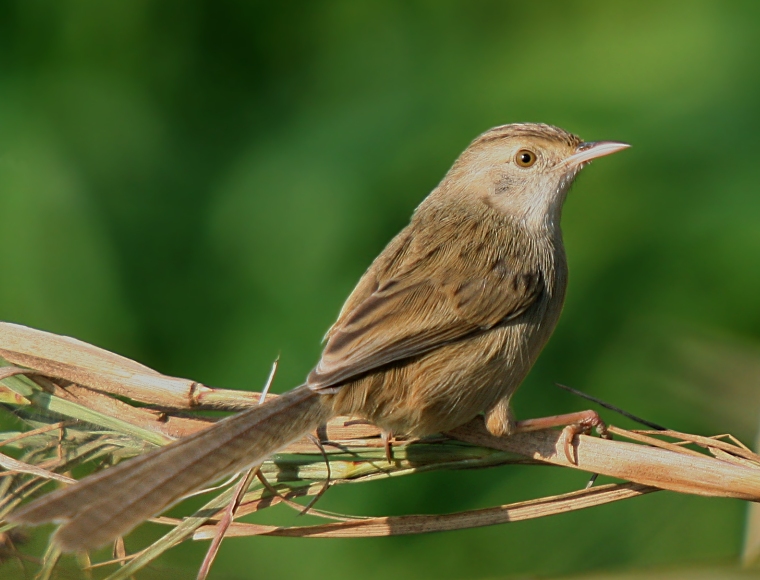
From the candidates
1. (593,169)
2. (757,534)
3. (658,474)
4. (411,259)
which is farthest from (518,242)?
(757,534)

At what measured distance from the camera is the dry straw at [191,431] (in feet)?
6.53

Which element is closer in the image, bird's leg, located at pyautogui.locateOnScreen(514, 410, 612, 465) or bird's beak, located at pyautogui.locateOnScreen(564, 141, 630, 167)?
bird's leg, located at pyautogui.locateOnScreen(514, 410, 612, 465)

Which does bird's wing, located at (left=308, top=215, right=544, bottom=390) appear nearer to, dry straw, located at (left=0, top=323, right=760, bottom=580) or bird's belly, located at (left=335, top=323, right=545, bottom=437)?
bird's belly, located at (left=335, top=323, right=545, bottom=437)

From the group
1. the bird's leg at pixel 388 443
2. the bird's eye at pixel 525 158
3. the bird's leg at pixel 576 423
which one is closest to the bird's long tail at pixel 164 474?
the bird's leg at pixel 388 443

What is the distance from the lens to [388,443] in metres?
2.27

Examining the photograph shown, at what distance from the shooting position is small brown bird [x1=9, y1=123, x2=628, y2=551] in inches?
88.8

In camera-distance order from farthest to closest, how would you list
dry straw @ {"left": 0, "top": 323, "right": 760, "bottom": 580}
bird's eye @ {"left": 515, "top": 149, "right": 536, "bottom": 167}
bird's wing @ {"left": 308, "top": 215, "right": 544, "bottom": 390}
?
1. bird's eye @ {"left": 515, "top": 149, "right": 536, "bottom": 167}
2. bird's wing @ {"left": 308, "top": 215, "right": 544, "bottom": 390}
3. dry straw @ {"left": 0, "top": 323, "right": 760, "bottom": 580}

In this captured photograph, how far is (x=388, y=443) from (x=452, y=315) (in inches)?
18.3

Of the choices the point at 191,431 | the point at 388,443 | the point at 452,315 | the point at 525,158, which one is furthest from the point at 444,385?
the point at 525,158

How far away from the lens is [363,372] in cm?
246

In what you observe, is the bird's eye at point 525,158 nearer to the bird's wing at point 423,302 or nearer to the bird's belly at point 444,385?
the bird's wing at point 423,302

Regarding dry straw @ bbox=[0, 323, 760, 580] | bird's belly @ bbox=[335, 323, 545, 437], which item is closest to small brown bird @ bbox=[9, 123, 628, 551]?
bird's belly @ bbox=[335, 323, 545, 437]

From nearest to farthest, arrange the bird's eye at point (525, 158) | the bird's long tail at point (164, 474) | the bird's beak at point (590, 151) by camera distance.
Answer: the bird's long tail at point (164, 474), the bird's beak at point (590, 151), the bird's eye at point (525, 158)

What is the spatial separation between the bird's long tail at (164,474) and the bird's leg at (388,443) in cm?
18
